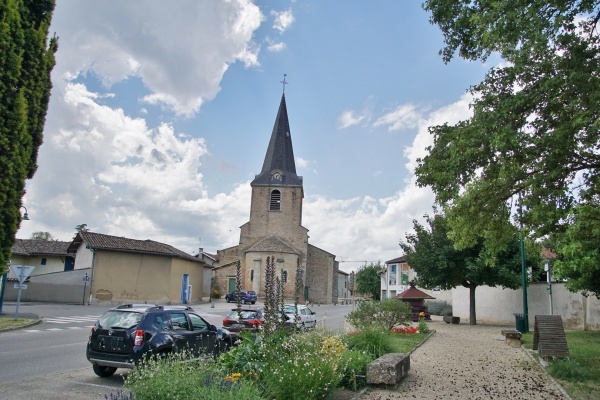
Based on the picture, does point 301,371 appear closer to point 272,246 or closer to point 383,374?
point 383,374

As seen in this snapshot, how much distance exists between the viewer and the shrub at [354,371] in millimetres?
8336

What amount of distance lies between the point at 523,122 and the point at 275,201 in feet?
189

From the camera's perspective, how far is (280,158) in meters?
67.9

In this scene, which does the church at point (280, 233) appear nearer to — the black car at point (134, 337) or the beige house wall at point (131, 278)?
the beige house wall at point (131, 278)

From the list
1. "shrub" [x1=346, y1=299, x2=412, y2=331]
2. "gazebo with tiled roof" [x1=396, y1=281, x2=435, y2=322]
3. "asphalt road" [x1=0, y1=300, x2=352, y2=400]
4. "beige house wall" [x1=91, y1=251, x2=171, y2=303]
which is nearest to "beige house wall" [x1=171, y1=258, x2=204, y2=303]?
"beige house wall" [x1=91, y1=251, x2=171, y2=303]

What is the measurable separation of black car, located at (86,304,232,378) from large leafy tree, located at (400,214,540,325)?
1719 cm

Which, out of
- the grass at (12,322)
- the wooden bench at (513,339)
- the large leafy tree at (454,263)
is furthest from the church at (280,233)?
the wooden bench at (513,339)

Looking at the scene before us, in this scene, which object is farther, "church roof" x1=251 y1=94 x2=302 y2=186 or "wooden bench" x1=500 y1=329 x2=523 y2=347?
"church roof" x1=251 y1=94 x2=302 y2=186

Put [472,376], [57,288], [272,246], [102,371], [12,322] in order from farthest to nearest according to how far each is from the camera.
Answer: [272,246] → [57,288] → [12,322] → [472,376] → [102,371]

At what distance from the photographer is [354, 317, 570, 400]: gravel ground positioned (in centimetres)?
820

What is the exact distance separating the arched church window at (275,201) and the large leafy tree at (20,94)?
4517cm

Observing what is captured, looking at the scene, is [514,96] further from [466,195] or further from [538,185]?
[466,195]

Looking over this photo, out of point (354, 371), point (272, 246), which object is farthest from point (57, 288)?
point (354, 371)

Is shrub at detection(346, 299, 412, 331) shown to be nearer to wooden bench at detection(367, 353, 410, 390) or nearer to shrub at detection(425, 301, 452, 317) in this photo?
wooden bench at detection(367, 353, 410, 390)
